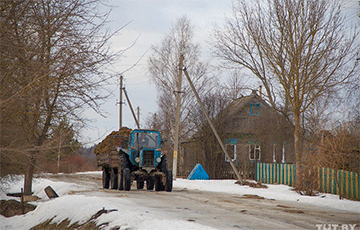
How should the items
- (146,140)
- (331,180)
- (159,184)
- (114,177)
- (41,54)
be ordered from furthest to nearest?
(114,177) < (146,140) < (159,184) < (331,180) < (41,54)

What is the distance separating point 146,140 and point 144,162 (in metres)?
1.18

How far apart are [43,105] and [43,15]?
2.52 m

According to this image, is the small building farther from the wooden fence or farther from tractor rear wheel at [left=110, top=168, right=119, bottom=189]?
tractor rear wheel at [left=110, top=168, right=119, bottom=189]

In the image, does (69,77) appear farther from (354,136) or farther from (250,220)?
(354,136)

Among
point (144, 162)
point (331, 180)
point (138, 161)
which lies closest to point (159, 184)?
point (144, 162)

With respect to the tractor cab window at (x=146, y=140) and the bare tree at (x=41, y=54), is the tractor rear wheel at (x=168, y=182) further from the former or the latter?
the bare tree at (x=41, y=54)

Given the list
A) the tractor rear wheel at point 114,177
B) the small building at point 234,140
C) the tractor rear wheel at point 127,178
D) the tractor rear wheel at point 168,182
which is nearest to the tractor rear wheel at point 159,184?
the tractor rear wheel at point 168,182

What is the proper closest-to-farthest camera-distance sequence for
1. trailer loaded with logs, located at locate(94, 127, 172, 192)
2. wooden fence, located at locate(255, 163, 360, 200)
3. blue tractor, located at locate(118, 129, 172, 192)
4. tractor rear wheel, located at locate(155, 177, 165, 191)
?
wooden fence, located at locate(255, 163, 360, 200) → blue tractor, located at locate(118, 129, 172, 192) → trailer loaded with logs, located at locate(94, 127, 172, 192) → tractor rear wheel, located at locate(155, 177, 165, 191)

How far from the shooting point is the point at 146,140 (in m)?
18.7

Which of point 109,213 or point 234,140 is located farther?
point 234,140

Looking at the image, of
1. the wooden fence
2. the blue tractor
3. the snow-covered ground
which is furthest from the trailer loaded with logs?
the wooden fence

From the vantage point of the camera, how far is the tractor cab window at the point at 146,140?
61.1 ft

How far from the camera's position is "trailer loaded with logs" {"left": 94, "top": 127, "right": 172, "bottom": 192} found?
1778 centimetres

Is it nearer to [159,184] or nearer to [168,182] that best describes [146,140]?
[159,184]
